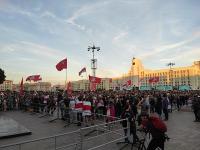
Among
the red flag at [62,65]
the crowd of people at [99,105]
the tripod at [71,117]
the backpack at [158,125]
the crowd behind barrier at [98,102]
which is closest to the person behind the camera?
the backpack at [158,125]

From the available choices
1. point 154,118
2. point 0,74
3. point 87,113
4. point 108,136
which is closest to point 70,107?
point 87,113

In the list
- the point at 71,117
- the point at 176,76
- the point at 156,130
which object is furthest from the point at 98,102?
the point at 176,76

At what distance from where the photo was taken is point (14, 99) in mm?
30172

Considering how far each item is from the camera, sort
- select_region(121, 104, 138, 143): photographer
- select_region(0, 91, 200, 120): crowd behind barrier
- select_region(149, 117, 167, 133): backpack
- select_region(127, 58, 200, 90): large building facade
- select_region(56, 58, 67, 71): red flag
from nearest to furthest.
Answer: select_region(149, 117, 167, 133): backpack → select_region(121, 104, 138, 143): photographer → select_region(0, 91, 200, 120): crowd behind barrier → select_region(56, 58, 67, 71): red flag → select_region(127, 58, 200, 90): large building facade

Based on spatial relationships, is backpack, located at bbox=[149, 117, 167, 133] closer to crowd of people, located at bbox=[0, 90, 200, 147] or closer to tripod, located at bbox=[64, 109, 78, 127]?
crowd of people, located at bbox=[0, 90, 200, 147]

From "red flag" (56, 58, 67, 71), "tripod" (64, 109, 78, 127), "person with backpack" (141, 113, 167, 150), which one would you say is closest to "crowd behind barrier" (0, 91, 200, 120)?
"tripod" (64, 109, 78, 127)

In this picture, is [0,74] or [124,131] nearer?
[124,131]

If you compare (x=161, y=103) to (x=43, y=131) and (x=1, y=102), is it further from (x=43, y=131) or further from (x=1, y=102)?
(x=1, y=102)

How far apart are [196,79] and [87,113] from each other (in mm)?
127027

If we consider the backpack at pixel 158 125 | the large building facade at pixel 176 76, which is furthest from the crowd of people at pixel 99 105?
the large building facade at pixel 176 76

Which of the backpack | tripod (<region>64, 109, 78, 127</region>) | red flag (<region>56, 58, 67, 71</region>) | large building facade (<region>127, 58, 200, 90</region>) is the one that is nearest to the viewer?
the backpack

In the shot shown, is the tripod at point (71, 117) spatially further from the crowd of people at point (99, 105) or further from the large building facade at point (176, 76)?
the large building facade at point (176, 76)

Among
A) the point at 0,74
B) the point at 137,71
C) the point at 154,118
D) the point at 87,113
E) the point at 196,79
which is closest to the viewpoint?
the point at 154,118

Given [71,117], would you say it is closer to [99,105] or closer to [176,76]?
[99,105]
